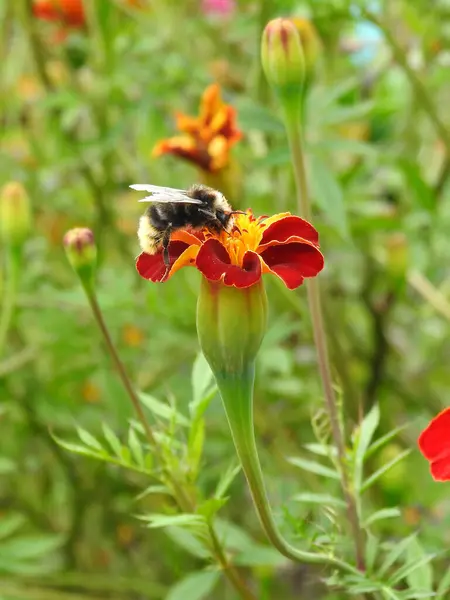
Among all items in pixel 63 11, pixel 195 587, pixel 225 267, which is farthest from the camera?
pixel 63 11

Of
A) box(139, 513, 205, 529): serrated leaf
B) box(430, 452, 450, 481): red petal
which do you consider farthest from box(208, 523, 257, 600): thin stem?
box(430, 452, 450, 481): red petal

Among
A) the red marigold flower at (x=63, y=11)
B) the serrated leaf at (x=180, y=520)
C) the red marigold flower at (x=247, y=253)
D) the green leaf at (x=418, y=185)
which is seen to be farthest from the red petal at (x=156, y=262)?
the red marigold flower at (x=63, y=11)

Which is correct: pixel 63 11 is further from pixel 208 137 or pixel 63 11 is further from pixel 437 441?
pixel 437 441

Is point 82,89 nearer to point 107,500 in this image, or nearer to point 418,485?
point 107,500

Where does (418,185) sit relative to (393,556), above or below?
above

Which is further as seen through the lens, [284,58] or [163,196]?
[284,58]

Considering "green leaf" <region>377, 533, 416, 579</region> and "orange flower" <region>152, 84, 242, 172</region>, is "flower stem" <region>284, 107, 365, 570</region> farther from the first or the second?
"orange flower" <region>152, 84, 242, 172</region>

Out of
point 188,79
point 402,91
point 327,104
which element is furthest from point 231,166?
point 402,91

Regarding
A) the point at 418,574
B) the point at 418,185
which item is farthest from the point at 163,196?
the point at 418,185

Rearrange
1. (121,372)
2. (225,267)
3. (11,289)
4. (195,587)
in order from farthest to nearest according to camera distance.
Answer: (11,289)
(195,587)
(121,372)
(225,267)
